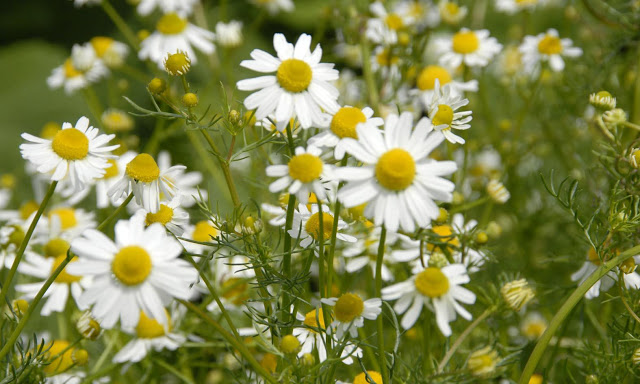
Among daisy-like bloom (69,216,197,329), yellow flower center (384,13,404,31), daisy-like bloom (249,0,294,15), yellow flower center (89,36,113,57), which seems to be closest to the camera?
daisy-like bloom (69,216,197,329)

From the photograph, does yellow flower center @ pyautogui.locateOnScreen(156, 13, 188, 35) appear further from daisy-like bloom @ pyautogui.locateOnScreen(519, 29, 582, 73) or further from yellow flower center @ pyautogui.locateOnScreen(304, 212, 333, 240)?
yellow flower center @ pyautogui.locateOnScreen(304, 212, 333, 240)

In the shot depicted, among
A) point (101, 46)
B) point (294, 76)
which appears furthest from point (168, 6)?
point (294, 76)

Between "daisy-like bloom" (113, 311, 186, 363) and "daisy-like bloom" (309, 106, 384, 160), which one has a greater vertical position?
"daisy-like bloom" (309, 106, 384, 160)

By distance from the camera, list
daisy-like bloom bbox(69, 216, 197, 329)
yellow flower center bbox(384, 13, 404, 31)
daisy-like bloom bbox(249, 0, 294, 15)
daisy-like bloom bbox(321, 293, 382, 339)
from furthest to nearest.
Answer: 1. daisy-like bloom bbox(249, 0, 294, 15)
2. yellow flower center bbox(384, 13, 404, 31)
3. daisy-like bloom bbox(321, 293, 382, 339)
4. daisy-like bloom bbox(69, 216, 197, 329)

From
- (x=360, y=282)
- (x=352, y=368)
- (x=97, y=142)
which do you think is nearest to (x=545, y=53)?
(x=360, y=282)

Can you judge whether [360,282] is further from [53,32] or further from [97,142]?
[53,32]

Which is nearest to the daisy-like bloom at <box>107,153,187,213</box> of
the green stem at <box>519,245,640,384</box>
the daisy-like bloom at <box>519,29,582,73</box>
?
the green stem at <box>519,245,640,384</box>
